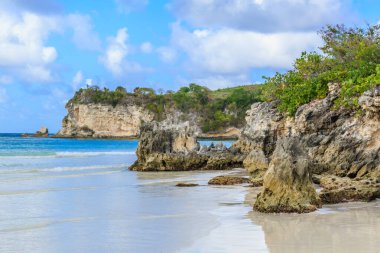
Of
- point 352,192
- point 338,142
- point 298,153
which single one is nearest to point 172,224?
point 298,153

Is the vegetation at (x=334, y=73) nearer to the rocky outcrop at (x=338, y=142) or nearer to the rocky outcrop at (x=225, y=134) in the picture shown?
the rocky outcrop at (x=338, y=142)

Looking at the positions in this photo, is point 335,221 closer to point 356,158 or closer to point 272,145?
point 356,158

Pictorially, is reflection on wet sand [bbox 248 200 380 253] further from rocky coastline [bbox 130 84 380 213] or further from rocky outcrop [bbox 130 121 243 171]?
rocky outcrop [bbox 130 121 243 171]

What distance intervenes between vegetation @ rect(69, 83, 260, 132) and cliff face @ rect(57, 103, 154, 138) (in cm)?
138

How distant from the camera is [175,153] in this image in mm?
30750

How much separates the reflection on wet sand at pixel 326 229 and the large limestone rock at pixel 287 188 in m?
0.32

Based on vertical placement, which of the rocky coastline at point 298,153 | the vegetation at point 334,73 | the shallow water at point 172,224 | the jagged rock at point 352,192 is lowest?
the shallow water at point 172,224

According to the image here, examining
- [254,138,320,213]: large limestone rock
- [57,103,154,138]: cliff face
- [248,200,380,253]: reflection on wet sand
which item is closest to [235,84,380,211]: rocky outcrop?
[254,138,320,213]: large limestone rock

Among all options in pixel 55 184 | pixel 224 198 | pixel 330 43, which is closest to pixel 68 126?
pixel 330 43

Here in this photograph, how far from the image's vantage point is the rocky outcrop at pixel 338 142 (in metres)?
18.3

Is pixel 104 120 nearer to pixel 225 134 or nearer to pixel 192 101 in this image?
pixel 192 101

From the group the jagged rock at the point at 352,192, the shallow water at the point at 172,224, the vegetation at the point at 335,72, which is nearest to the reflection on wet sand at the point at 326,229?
the shallow water at the point at 172,224

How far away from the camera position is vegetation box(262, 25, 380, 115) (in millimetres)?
23609

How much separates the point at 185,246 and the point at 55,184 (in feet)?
43.9
